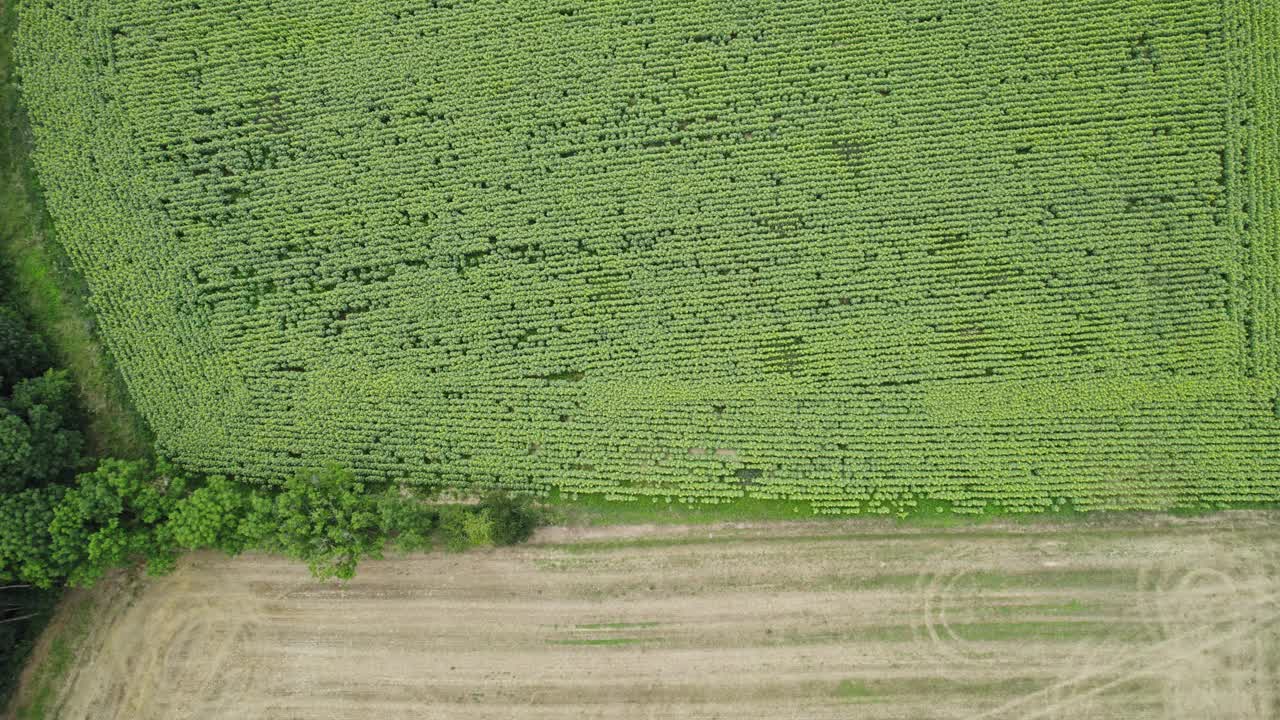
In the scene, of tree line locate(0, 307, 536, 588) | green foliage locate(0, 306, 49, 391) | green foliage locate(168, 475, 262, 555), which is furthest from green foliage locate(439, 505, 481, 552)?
green foliage locate(0, 306, 49, 391)

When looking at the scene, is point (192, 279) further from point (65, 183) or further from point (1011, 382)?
point (1011, 382)

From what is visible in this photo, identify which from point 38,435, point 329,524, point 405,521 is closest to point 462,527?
point 405,521

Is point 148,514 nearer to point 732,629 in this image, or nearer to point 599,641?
point 599,641

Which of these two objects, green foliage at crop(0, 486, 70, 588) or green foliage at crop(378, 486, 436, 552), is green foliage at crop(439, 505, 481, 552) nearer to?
green foliage at crop(378, 486, 436, 552)

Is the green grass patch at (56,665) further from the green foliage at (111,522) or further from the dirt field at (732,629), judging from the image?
the green foliage at (111,522)

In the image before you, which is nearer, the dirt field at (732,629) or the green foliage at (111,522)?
the green foliage at (111,522)

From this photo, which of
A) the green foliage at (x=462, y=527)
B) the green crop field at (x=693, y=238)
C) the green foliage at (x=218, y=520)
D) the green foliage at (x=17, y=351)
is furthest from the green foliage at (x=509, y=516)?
the green foliage at (x=17, y=351)
